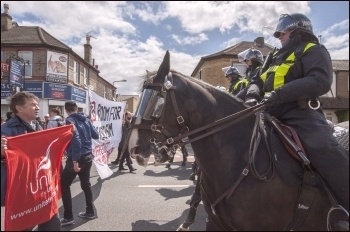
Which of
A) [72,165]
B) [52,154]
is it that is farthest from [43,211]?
[72,165]

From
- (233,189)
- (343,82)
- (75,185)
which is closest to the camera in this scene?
(233,189)

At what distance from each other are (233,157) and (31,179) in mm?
2286

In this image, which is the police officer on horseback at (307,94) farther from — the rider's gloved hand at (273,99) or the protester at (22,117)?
the protester at (22,117)

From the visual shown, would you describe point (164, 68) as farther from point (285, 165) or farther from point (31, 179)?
point (31, 179)

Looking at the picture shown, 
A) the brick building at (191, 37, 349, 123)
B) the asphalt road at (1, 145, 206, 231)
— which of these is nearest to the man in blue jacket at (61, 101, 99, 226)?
the asphalt road at (1, 145, 206, 231)

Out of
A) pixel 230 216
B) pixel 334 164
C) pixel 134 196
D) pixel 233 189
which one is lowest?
pixel 134 196

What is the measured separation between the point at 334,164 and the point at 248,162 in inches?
28.1

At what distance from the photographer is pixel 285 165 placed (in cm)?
249

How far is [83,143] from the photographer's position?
5.43 metres

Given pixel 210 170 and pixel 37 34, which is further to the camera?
pixel 37 34

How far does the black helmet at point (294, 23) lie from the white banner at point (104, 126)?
18.0 feet

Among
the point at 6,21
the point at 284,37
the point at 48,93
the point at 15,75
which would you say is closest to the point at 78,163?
the point at 284,37

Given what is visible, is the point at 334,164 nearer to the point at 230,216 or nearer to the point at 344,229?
the point at 344,229

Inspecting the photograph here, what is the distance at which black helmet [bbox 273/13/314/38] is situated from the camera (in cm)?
280
